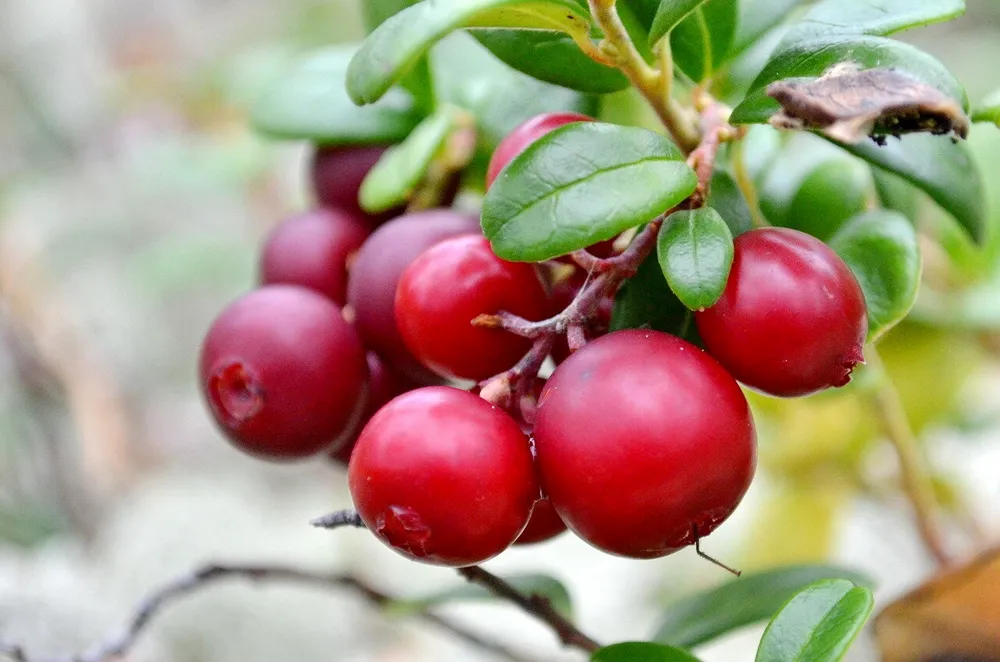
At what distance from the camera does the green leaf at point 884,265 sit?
55 cm

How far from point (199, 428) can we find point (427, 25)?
2.38 metres

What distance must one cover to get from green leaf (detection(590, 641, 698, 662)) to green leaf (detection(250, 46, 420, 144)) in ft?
1.47

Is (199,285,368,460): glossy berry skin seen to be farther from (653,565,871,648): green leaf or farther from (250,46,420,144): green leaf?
(653,565,871,648): green leaf

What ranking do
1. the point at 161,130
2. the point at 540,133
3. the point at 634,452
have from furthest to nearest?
the point at 161,130, the point at 540,133, the point at 634,452

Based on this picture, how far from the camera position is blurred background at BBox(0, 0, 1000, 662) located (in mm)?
1229

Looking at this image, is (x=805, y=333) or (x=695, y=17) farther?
(x=695, y=17)

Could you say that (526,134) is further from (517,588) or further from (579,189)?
(517,588)

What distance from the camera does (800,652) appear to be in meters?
0.48

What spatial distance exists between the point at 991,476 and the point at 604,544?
1.39 meters

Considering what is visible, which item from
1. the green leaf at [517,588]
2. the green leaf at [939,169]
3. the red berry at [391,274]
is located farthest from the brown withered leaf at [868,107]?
the green leaf at [517,588]

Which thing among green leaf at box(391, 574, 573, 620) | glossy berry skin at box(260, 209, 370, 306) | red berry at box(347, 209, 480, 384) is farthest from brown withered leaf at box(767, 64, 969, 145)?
green leaf at box(391, 574, 573, 620)

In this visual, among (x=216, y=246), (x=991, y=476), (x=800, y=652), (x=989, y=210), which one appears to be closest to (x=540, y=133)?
(x=800, y=652)

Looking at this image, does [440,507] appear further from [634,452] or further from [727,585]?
[727,585]

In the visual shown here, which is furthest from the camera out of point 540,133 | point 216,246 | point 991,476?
point 216,246
